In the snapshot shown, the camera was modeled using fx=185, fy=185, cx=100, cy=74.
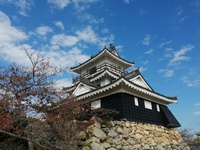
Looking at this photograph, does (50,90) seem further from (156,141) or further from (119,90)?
(156,141)

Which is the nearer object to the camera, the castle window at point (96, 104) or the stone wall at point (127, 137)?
the stone wall at point (127, 137)

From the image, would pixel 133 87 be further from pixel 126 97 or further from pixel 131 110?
pixel 131 110

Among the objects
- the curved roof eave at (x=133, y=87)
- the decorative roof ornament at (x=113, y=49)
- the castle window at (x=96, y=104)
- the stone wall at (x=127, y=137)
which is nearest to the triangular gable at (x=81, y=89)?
the curved roof eave at (x=133, y=87)

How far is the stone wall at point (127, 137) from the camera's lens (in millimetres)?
10141

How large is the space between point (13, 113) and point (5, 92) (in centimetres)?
106

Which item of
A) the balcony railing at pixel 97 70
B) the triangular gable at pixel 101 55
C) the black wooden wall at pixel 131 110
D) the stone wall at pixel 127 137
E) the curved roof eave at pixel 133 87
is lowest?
the stone wall at pixel 127 137

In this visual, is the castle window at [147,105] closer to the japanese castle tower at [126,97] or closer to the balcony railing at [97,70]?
the japanese castle tower at [126,97]

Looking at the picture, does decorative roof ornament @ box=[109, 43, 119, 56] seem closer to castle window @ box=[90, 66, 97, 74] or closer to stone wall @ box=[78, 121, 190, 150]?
castle window @ box=[90, 66, 97, 74]

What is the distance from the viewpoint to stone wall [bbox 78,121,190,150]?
1014cm

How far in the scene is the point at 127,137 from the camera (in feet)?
38.7

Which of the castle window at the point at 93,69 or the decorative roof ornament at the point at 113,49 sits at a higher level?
the decorative roof ornament at the point at 113,49

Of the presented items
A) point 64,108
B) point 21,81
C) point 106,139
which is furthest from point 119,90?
point 21,81

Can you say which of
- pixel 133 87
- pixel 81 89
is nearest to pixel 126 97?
pixel 133 87

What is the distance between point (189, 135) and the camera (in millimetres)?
24391
